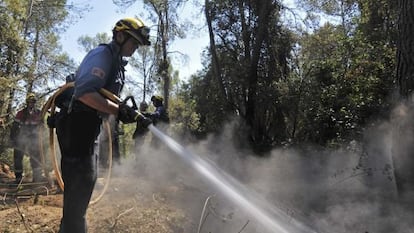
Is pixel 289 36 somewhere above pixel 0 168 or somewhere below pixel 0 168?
above

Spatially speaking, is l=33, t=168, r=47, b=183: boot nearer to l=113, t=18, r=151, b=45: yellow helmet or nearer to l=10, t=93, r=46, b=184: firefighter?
l=10, t=93, r=46, b=184: firefighter

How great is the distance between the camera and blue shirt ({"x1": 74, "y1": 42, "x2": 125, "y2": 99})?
2.65m

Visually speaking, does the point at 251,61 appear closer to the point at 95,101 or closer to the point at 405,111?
the point at 405,111

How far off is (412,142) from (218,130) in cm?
1151

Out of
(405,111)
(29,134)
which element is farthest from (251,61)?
(405,111)

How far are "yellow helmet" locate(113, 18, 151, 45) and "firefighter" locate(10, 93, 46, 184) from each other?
206 inches

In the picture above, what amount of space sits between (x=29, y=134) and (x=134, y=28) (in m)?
5.71

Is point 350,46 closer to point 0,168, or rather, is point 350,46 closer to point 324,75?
point 324,75

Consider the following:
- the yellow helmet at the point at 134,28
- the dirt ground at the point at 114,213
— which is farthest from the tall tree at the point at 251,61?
the yellow helmet at the point at 134,28

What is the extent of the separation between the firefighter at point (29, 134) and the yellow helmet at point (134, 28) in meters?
5.24

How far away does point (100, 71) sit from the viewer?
106 inches

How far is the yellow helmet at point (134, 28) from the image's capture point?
2916mm

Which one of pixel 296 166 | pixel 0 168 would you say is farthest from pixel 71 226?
pixel 0 168

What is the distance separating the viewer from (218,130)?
52.6 ft
